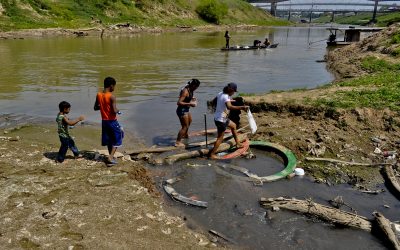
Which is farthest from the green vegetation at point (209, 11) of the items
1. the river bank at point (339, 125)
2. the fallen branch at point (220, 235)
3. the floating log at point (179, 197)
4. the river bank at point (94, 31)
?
the fallen branch at point (220, 235)

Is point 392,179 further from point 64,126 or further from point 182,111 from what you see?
point 64,126

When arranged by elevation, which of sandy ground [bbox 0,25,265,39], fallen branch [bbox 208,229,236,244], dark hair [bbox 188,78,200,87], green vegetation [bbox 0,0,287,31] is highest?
green vegetation [bbox 0,0,287,31]

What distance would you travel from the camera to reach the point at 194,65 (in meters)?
27.9

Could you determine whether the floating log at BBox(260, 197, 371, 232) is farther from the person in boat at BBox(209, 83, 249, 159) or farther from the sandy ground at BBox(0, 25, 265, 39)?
the sandy ground at BBox(0, 25, 265, 39)

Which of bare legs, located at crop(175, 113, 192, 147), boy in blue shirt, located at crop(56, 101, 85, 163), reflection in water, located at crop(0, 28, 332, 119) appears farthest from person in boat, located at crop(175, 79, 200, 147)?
reflection in water, located at crop(0, 28, 332, 119)

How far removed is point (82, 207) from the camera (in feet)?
22.4

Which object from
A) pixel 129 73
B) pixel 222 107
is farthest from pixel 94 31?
pixel 222 107

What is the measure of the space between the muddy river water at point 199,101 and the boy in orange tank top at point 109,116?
119 cm

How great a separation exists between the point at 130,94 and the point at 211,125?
20.9 ft

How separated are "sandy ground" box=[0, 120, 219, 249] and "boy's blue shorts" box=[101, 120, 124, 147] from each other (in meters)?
0.56

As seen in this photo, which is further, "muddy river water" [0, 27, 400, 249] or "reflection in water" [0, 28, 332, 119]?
"reflection in water" [0, 28, 332, 119]

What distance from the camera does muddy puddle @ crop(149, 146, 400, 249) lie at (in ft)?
20.8

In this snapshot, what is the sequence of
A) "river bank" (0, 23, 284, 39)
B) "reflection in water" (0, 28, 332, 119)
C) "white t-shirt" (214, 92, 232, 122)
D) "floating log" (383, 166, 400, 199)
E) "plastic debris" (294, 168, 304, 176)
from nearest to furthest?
"floating log" (383, 166, 400, 199) → "plastic debris" (294, 168, 304, 176) → "white t-shirt" (214, 92, 232, 122) → "reflection in water" (0, 28, 332, 119) → "river bank" (0, 23, 284, 39)

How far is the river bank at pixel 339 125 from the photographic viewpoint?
9008 millimetres
